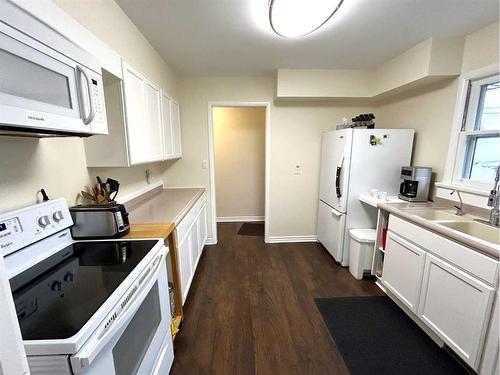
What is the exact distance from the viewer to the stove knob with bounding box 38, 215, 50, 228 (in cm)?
109

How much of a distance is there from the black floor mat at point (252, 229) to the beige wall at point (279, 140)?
1.56ft

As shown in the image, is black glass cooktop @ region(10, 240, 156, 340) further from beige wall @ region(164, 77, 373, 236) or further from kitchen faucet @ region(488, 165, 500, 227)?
kitchen faucet @ region(488, 165, 500, 227)

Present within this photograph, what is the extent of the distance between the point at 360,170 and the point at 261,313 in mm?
1843

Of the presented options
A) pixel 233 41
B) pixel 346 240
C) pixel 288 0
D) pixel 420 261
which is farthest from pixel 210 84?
pixel 420 261

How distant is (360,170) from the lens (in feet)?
8.36

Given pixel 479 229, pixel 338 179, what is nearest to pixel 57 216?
pixel 338 179

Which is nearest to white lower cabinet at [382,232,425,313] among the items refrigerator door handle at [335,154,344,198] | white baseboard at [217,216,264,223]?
refrigerator door handle at [335,154,344,198]

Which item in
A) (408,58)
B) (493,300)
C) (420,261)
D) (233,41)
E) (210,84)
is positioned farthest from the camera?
(210,84)

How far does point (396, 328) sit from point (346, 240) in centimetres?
102

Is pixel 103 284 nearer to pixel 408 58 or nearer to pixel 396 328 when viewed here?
pixel 396 328

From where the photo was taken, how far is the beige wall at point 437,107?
1.89m

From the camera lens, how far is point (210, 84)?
3080 millimetres

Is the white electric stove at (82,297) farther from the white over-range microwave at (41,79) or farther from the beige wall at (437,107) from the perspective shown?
the beige wall at (437,107)

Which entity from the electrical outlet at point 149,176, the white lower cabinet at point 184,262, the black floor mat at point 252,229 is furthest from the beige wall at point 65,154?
the black floor mat at point 252,229
